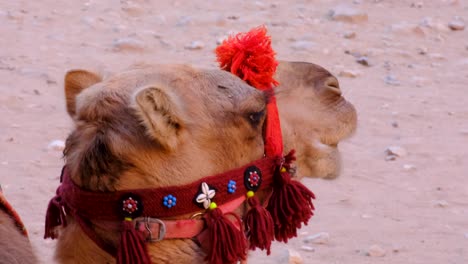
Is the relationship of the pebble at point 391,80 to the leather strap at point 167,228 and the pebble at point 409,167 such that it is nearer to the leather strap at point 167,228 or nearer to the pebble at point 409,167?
the pebble at point 409,167

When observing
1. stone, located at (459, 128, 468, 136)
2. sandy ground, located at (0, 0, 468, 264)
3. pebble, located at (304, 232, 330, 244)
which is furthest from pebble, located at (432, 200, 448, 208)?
stone, located at (459, 128, 468, 136)

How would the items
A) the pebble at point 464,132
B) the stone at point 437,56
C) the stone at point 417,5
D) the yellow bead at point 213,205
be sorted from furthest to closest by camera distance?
1. the stone at point 417,5
2. the stone at point 437,56
3. the pebble at point 464,132
4. the yellow bead at point 213,205

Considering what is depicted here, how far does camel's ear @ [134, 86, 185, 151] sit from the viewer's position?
240 centimetres

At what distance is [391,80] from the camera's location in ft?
27.0

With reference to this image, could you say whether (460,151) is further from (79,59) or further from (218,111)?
(218,111)

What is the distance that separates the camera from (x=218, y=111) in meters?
2.66

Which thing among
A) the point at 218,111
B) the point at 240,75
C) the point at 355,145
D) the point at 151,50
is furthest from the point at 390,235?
the point at 151,50

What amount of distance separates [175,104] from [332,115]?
0.88 metres

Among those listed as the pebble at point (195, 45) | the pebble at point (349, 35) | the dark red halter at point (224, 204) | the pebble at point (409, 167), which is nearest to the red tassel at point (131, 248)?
the dark red halter at point (224, 204)

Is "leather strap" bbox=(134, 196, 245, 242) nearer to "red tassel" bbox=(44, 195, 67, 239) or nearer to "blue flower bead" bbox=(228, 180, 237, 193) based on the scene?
"blue flower bead" bbox=(228, 180, 237, 193)

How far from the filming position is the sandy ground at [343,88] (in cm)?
550

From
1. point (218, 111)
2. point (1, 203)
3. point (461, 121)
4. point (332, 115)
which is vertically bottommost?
point (461, 121)

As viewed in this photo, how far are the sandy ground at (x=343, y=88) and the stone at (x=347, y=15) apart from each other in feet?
0.11

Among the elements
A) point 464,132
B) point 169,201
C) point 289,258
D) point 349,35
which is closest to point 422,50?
point 349,35
